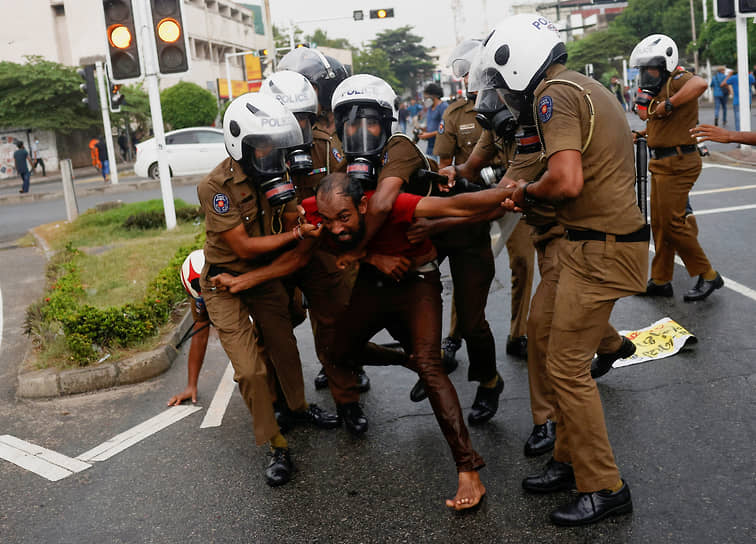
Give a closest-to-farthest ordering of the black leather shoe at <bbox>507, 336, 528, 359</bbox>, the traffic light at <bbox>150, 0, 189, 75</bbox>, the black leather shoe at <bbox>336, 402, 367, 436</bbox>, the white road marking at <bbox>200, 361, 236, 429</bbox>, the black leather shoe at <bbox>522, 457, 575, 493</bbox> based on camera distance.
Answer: the black leather shoe at <bbox>522, 457, 575, 493</bbox> < the black leather shoe at <bbox>336, 402, 367, 436</bbox> < the white road marking at <bbox>200, 361, 236, 429</bbox> < the black leather shoe at <bbox>507, 336, 528, 359</bbox> < the traffic light at <bbox>150, 0, 189, 75</bbox>

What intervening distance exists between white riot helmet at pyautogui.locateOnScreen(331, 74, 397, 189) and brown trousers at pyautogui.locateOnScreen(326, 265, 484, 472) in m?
0.50

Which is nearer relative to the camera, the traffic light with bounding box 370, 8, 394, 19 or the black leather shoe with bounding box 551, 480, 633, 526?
the black leather shoe with bounding box 551, 480, 633, 526

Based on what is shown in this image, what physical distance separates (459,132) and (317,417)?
9.18 feet

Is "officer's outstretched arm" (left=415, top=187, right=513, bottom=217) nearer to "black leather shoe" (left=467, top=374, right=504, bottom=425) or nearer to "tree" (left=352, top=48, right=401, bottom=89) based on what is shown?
"black leather shoe" (left=467, top=374, right=504, bottom=425)

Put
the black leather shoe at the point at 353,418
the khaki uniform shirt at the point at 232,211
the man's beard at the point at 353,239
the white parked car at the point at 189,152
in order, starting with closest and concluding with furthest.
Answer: the man's beard at the point at 353,239, the khaki uniform shirt at the point at 232,211, the black leather shoe at the point at 353,418, the white parked car at the point at 189,152

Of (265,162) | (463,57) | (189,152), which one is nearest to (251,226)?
(265,162)

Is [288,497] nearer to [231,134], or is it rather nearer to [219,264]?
[219,264]

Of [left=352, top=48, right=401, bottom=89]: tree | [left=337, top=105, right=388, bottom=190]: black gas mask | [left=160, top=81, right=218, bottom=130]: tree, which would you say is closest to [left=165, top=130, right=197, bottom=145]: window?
[left=160, top=81, right=218, bottom=130]: tree

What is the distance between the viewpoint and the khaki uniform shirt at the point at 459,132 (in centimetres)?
634

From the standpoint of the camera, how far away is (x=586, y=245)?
11.1 feet

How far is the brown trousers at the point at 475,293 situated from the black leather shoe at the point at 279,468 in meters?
1.17

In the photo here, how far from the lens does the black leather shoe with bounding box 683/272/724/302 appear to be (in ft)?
21.0

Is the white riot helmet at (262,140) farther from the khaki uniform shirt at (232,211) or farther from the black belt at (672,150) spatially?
the black belt at (672,150)

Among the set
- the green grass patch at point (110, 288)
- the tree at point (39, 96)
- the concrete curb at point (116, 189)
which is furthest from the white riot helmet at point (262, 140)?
the tree at point (39, 96)
